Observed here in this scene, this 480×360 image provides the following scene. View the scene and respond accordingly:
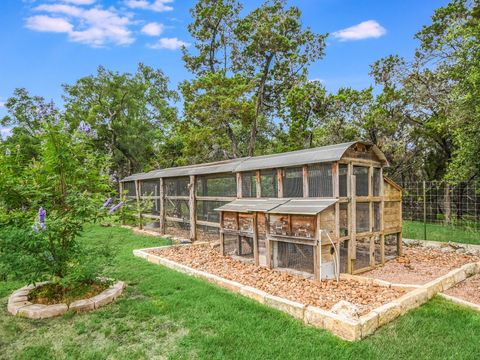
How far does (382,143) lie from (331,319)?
13.0 meters

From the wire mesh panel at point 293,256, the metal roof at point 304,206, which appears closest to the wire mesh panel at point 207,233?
the wire mesh panel at point 293,256

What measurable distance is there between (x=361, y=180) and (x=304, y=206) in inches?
56.7

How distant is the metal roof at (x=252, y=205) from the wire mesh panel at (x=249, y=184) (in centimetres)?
19

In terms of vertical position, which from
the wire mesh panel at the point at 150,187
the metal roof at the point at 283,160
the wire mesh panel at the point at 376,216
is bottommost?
the wire mesh panel at the point at 376,216

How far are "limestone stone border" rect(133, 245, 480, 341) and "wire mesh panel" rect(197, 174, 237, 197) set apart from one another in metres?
2.65

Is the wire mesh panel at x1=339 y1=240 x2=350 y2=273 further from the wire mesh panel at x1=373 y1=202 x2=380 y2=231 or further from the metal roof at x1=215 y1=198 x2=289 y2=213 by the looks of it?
the metal roof at x1=215 y1=198 x2=289 y2=213

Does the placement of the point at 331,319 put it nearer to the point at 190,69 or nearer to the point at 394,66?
the point at 394,66

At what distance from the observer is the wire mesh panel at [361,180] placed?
19.3 ft

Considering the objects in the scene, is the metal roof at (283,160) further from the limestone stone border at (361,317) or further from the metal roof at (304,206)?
the limestone stone border at (361,317)

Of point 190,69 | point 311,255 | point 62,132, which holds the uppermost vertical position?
point 190,69

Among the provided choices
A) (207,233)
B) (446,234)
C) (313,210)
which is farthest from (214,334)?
(446,234)

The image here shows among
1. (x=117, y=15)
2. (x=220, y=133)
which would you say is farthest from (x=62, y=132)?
(x=220, y=133)

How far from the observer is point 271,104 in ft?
61.4

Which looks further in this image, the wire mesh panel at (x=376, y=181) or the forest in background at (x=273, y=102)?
the forest in background at (x=273, y=102)
